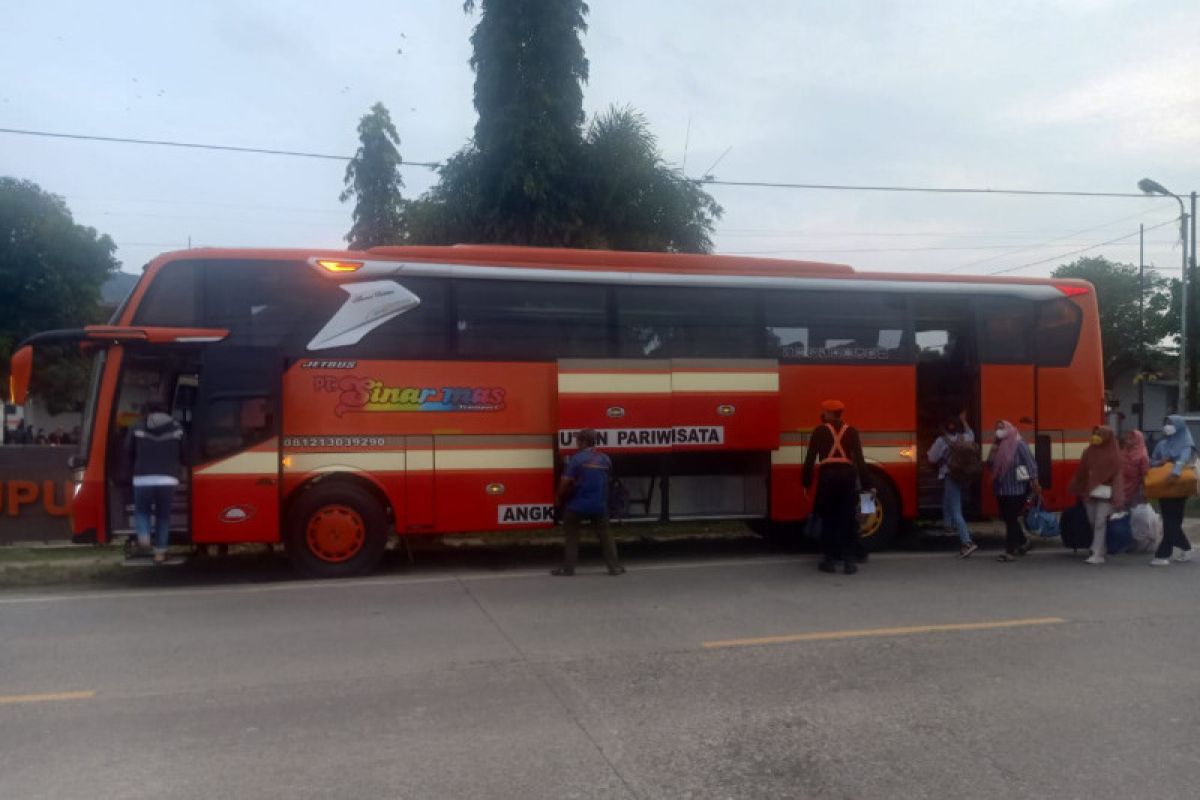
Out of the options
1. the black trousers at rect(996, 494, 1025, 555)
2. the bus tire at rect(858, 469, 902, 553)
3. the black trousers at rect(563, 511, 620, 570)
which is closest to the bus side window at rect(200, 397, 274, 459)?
the black trousers at rect(563, 511, 620, 570)

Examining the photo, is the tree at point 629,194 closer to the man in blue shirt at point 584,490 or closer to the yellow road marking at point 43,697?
the man in blue shirt at point 584,490

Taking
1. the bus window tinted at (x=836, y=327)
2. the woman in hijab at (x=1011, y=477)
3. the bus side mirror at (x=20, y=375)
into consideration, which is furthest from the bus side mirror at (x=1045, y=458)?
the bus side mirror at (x=20, y=375)

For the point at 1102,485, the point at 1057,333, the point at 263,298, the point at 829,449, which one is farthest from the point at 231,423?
the point at 1057,333

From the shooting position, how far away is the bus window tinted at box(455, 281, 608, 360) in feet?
36.0

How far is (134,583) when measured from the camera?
10.7 meters

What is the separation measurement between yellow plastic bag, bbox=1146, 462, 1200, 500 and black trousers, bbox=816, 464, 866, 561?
336cm

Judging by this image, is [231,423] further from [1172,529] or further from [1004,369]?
[1172,529]

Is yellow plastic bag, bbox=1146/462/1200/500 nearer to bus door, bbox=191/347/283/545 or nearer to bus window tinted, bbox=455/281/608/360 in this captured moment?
bus window tinted, bbox=455/281/608/360

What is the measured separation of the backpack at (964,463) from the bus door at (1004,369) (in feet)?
3.03

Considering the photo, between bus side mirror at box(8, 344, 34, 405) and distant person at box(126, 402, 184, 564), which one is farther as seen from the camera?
distant person at box(126, 402, 184, 564)

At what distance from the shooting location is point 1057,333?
519 inches

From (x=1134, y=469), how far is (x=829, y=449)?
3.67 m

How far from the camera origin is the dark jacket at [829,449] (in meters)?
10.9

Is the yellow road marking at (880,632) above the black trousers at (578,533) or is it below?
below
